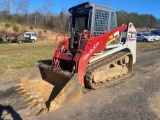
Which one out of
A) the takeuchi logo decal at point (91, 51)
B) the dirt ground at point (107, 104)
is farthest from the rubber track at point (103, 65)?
the takeuchi logo decal at point (91, 51)

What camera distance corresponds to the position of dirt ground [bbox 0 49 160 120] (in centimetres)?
471

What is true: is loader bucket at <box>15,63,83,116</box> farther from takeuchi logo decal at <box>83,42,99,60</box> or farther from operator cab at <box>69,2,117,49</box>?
operator cab at <box>69,2,117,49</box>

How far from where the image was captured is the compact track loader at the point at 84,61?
18.6 ft

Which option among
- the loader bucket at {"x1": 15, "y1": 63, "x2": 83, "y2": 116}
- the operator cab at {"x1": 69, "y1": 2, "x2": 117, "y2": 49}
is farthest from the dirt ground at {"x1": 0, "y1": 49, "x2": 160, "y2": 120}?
the operator cab at {"x1": 69, "y1": 2, "x2": 117, "y2": 49}

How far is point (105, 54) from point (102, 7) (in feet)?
5.37

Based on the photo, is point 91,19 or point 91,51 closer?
point 91,51

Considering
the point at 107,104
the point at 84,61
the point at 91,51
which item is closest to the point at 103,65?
the point at 91,51

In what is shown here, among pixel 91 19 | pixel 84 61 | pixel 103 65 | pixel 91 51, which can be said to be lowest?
pixel 103 65

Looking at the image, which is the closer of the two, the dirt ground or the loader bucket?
the dirt ground

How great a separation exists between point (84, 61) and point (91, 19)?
61.3 inches

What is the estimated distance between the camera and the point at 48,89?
20.4 feet

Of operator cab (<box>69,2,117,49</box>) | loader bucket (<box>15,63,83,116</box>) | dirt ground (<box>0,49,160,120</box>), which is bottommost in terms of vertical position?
dirt ground (<box>0,49,160,120</box>)

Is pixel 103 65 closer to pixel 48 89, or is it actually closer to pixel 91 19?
pixel 91 19

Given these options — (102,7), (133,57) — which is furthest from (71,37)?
(133,57)
